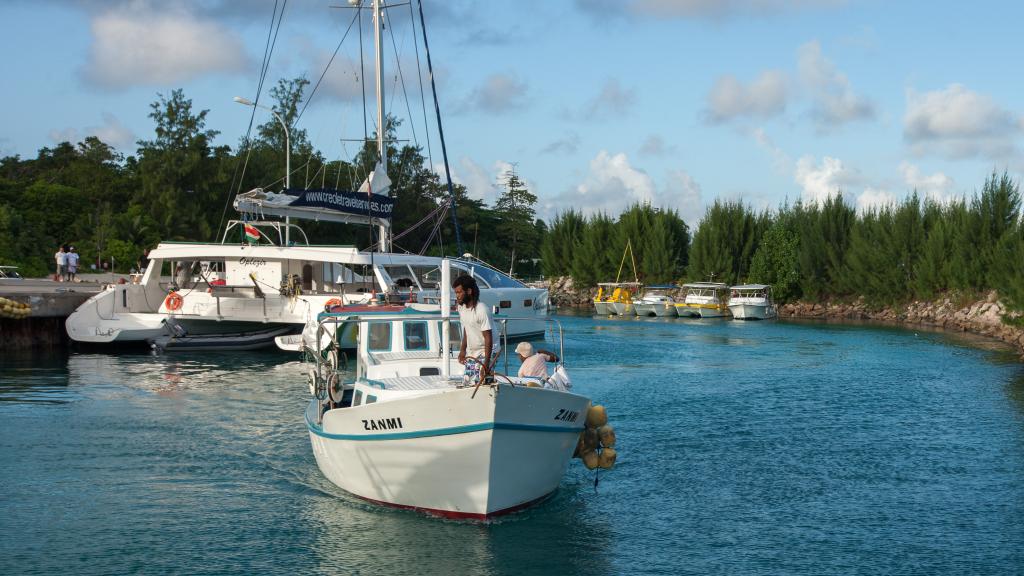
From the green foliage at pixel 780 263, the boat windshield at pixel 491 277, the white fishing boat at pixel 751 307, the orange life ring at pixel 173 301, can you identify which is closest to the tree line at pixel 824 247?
the green foliage at pixel 780 263

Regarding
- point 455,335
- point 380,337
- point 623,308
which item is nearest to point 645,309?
point 623,308

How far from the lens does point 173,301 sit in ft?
111

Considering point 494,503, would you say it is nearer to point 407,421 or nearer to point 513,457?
point 513,457

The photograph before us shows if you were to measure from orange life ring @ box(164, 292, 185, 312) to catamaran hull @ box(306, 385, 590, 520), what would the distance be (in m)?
21.6

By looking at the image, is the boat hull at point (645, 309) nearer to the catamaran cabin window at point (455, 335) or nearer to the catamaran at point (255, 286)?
the catamaran at point (255, 286)

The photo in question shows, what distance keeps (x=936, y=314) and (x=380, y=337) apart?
2321 inches

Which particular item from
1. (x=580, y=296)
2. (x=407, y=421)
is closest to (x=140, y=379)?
(x=407, y=421)

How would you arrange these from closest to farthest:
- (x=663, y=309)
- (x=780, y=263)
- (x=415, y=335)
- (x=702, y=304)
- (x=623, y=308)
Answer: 1. (x=415, y=335)
2. (x=702, y=304)
3. (x=663, y=309)
4. (x=623, y=308)
5. (x=780, y=263)

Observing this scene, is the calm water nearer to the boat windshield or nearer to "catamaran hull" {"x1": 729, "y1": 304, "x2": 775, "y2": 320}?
the boat windshield

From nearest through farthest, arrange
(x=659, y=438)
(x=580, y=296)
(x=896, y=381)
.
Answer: (x=659, y=438), (x=896, y=381), (x=580, y=296)

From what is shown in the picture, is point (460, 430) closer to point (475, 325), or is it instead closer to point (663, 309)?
point (475, 325)

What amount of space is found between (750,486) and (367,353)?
6.83 m

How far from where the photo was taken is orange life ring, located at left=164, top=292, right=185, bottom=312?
111 feet

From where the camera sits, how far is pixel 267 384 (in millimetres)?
26812
